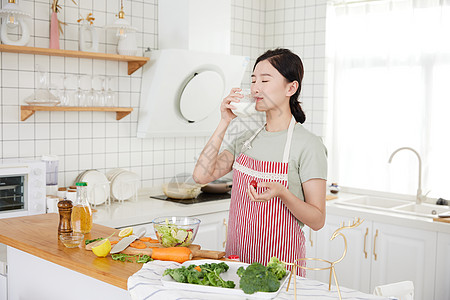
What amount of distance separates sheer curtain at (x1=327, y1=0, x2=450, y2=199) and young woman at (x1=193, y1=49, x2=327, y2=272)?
6.62ft

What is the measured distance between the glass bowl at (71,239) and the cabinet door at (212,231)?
1644 mm

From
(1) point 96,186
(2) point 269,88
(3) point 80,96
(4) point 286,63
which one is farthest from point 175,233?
(3) point 80,96

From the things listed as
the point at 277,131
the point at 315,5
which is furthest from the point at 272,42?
the point at 277,131

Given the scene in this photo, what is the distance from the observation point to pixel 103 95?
11.1ft

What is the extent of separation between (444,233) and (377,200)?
33.4 inches

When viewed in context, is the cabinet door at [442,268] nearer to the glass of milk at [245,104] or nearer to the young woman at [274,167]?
the young woman at [274,167]

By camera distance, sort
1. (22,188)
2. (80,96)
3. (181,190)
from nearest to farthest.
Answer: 1. (22,188)
2. (80,96)
3. (181,190)

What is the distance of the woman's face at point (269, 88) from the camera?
1.94 meters

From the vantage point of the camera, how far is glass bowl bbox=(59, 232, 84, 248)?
6.02 ft

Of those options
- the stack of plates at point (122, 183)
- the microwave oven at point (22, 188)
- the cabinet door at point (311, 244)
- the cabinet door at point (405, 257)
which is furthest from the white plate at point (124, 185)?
the cabinet door at point (405, 257)

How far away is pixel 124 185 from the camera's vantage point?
353cm

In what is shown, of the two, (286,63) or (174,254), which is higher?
(286,63)

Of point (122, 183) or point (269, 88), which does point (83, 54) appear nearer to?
point (122, 183)

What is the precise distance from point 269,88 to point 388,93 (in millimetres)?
2239
